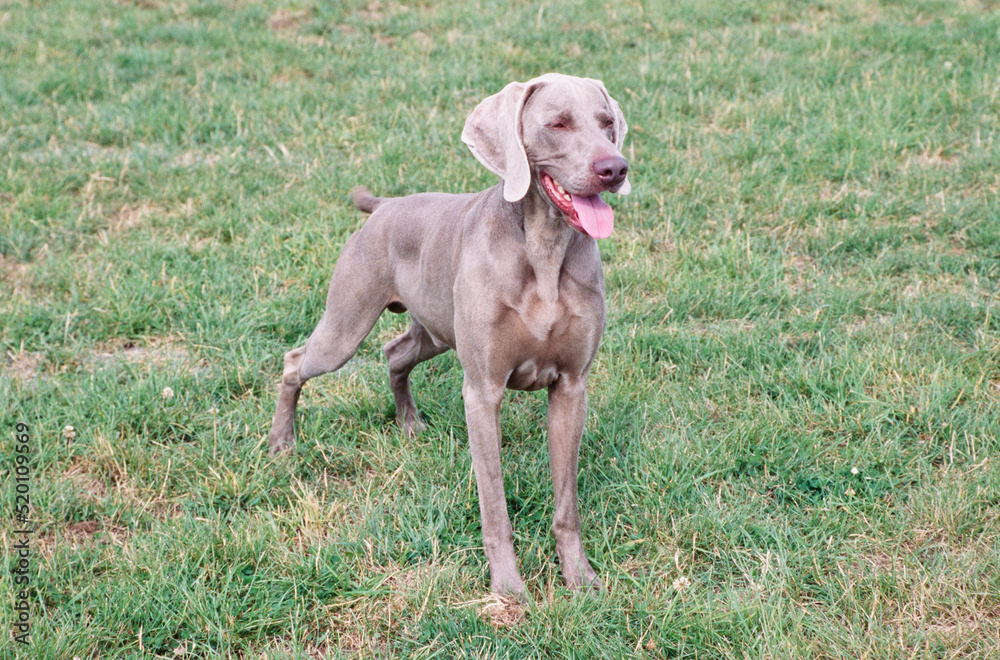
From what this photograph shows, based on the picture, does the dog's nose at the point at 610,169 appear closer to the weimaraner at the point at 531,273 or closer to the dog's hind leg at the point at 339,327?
the weimaraner at the point at 531,273

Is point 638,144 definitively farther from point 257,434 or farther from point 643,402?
point 257,434

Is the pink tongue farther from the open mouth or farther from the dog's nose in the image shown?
the dog's nose

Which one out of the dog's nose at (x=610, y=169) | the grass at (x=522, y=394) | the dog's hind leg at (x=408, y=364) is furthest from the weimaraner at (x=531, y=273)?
the dog's hind leg at (x=408, y=364)

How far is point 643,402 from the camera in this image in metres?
3.82

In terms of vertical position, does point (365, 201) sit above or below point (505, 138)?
below

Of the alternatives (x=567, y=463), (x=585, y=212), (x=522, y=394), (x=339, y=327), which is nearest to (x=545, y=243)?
(x=585, y=212)

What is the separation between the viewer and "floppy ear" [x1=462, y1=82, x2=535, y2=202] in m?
2.69

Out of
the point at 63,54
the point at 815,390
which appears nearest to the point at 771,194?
the point at 815,390

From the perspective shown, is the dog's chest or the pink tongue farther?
the dog's chest

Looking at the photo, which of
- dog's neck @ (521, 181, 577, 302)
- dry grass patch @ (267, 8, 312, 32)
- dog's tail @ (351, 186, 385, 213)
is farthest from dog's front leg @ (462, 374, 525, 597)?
dry grass patch @ (267, 8, 312, 32)

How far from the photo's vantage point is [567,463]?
3.09 metres

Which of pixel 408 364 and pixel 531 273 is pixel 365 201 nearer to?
pixel 408 364

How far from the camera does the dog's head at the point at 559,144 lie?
2643mm

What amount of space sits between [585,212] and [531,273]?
0.99 feet
